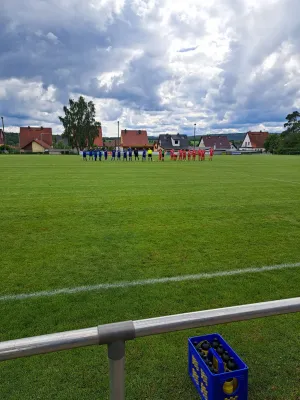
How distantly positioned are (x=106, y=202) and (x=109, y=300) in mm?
6112

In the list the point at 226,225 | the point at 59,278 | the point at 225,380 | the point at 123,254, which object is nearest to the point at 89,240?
the point at 123,254

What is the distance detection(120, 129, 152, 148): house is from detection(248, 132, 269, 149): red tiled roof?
123ft

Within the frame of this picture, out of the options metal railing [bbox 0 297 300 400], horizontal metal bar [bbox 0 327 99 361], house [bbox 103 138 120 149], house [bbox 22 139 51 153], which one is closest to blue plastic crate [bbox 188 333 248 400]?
metal railing [bbox 0 297 300 400]

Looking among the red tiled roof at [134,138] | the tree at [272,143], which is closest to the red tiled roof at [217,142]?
the tree at [272,143]

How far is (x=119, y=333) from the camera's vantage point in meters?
1.43

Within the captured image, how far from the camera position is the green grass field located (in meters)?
2.51

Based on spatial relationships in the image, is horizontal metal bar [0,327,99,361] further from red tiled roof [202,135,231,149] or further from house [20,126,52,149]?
red tiled roof [202,135,231,149]

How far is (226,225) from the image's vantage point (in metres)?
7.13

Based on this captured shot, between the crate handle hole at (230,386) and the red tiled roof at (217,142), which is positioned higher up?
the red tiled roof at (217,142)

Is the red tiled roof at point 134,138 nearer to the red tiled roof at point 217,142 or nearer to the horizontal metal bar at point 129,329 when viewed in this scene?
the red tiled roof at point 217,142

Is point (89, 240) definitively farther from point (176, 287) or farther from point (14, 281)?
point (176, 287)

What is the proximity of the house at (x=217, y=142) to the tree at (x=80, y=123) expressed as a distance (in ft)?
140

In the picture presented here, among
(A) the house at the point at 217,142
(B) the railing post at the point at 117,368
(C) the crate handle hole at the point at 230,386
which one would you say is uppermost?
(A) the house at the point at 217,142

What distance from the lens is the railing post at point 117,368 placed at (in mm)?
1470
